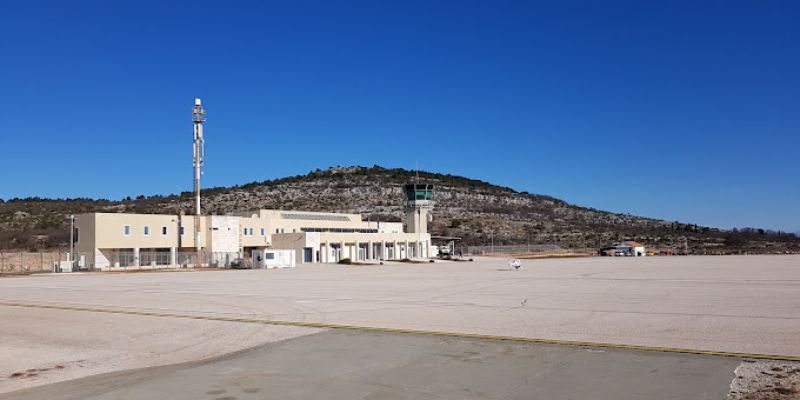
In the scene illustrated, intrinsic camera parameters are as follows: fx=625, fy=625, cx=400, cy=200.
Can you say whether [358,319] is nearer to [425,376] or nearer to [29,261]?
[425,376]

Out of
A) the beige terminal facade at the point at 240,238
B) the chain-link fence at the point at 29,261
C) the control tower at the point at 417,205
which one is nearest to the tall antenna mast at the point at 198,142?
the beige terminal facade at the point at 240,238

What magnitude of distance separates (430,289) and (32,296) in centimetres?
1977

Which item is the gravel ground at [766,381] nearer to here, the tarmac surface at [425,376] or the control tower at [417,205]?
the tarmac surface at [425,376]

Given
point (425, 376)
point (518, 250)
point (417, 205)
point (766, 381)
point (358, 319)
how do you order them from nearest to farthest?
1. point (766, 381)
2. point (425, 376)
3. point (358, 319)
4. point (417, 205)
5. point (518, 250)

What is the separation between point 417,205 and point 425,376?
101 meters

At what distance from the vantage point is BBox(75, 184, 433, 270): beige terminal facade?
6750 cm

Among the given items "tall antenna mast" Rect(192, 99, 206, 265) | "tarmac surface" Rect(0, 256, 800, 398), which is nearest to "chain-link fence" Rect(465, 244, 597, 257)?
"tall antenna mast" Rect(192, 99, 206, 265)

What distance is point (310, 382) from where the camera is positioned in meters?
10.5

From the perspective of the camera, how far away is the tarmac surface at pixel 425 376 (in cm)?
954

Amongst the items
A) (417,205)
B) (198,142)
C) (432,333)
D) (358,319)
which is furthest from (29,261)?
(432,333)

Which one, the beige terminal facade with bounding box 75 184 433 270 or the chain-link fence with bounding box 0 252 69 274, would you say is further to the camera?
the beige terminal facade with bounding box 75 184 433 270

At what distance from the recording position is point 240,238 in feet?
270

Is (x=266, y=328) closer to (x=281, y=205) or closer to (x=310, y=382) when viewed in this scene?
(x=310, y=382)

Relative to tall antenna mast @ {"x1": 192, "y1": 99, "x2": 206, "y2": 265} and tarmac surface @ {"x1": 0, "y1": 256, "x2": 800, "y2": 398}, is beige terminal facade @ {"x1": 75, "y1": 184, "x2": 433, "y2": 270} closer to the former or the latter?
tall antenna mast @ {"x1": 192, "y1": 99, "x2": 206, "y2": 265}
